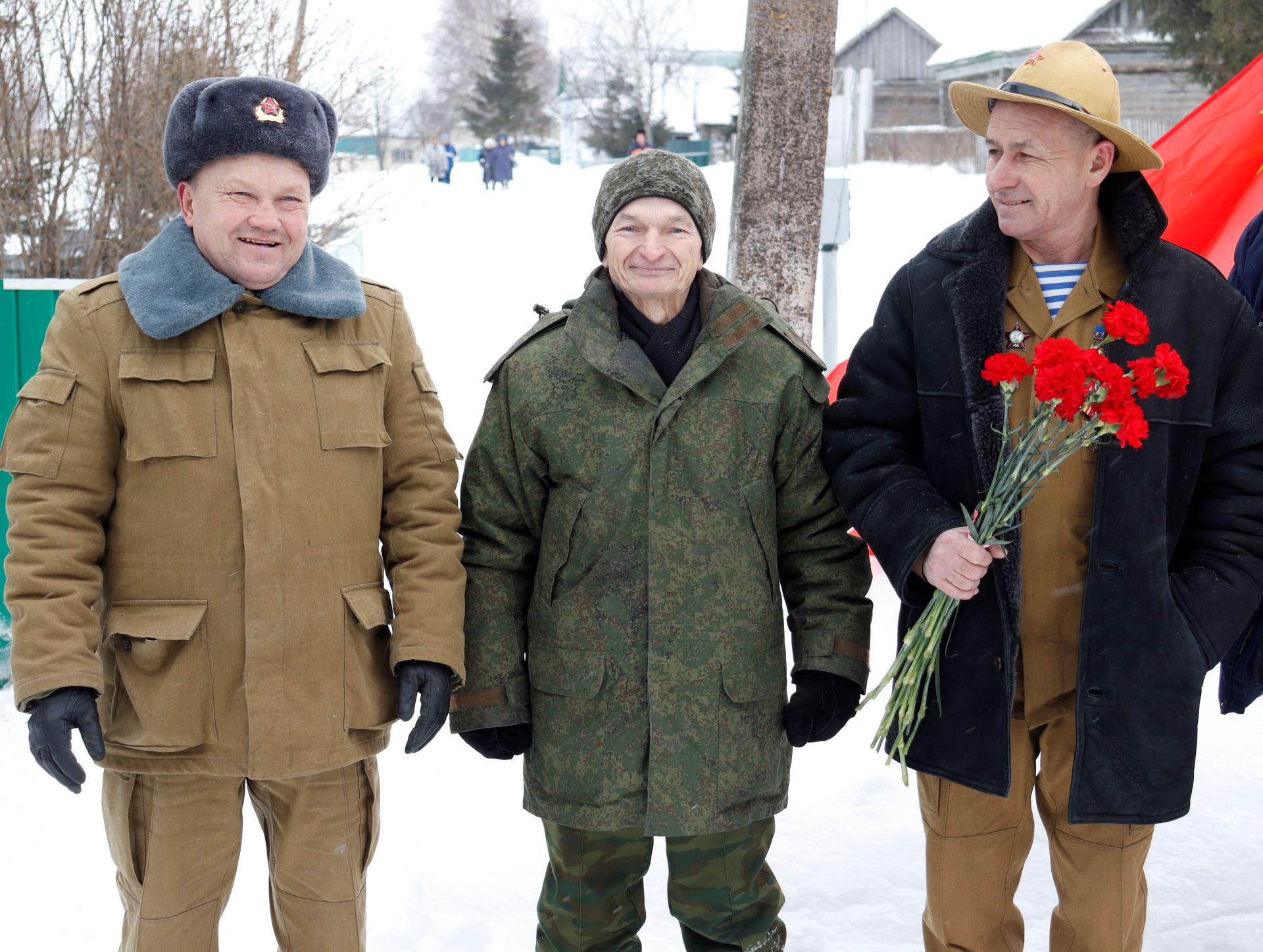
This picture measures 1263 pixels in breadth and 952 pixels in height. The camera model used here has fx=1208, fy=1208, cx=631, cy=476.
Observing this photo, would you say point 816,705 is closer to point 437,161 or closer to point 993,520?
point 993,520

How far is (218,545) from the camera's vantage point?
2393 millimetres

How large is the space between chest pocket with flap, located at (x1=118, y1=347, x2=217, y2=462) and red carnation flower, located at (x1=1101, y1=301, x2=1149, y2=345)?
1700 mm

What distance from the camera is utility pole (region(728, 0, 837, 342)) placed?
194 inches

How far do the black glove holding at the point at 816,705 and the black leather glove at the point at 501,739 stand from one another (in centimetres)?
58

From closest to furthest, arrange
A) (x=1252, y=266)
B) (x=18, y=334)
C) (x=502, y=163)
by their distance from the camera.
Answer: (x=1252, y=266)
(x=18, y=334)
(x=502, y=163)

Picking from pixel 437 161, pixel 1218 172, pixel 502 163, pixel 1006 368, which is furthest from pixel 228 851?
pixel 437 161

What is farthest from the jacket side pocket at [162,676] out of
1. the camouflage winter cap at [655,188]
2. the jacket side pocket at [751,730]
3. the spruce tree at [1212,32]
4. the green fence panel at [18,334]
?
the spruce tree at [1212,32]

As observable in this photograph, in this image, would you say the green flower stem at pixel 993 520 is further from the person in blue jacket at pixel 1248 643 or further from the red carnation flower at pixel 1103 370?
the person in blue jacket at pixel 1248 643

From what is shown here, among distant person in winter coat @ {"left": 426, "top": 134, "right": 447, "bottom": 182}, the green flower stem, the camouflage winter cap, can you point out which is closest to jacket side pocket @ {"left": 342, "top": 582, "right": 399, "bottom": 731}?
the camouflage winter cap

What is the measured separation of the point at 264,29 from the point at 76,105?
182 centimetres

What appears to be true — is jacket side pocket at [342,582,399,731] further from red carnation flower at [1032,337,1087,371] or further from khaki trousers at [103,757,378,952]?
red carnation flower at [1032,337,1087,371]

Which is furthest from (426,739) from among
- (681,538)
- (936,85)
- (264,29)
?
(936,85)

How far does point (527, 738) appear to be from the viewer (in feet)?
8.83

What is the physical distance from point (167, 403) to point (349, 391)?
1.15 feet
